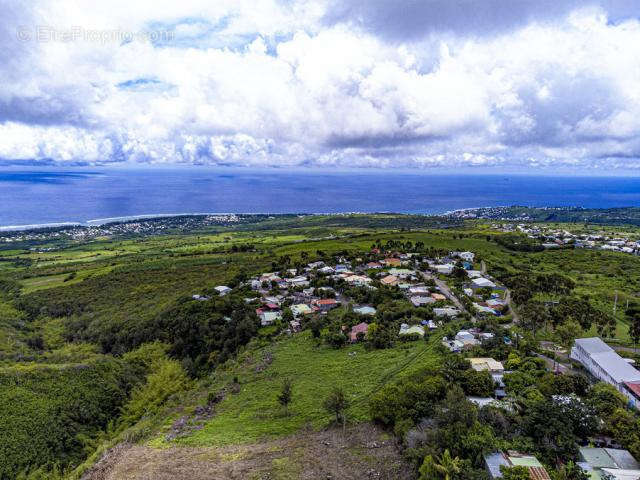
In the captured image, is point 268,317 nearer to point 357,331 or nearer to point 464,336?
point 357,331

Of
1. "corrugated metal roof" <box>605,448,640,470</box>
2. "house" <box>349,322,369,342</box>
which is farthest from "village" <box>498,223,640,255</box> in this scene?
"corrugated metal roof" <box>605,448,640,470</box>

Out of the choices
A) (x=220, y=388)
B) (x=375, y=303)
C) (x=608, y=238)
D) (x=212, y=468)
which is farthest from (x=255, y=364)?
(x=608, y=238)

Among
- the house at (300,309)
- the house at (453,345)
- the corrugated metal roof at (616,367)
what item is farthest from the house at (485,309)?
the house at (300,309)

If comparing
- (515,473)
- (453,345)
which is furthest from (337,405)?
(453,345)

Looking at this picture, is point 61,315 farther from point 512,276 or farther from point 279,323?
point 512,276

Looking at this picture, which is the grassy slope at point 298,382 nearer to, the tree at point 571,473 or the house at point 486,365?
the house at point 486,365
